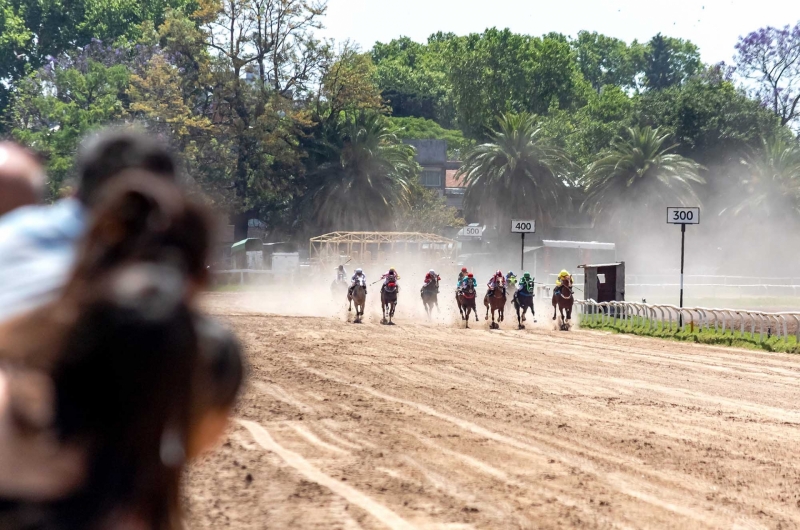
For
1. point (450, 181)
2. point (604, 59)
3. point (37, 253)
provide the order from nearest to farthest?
point (37, 253), point (450, 181), point (604, 59)

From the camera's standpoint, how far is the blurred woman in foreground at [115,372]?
1.73 metres

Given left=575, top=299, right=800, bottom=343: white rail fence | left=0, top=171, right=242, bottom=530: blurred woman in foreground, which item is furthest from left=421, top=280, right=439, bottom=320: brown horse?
left=0, top=171, right=242, bottom=530: blurred woman in foreground

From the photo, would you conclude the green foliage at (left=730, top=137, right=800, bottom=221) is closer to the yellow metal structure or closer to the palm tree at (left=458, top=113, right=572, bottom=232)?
the palm tree at (left=458, top=113, right=572, bottom=232)

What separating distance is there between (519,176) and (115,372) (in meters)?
66.9

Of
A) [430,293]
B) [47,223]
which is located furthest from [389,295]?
[47,223]

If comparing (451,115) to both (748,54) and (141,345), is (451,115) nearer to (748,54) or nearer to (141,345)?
(748,54)

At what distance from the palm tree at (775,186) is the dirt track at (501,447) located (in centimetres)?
4864

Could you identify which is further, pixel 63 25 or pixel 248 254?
pixel 63 25

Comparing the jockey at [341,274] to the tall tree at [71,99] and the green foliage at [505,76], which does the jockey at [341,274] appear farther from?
the green foliage at [505,76]

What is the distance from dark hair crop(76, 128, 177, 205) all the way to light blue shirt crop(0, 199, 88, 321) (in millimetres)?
64

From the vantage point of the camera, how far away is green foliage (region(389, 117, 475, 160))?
3821 inches

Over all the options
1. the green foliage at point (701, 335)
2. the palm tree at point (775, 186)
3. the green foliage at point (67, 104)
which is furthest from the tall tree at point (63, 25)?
the green foliage at point (701, 335)

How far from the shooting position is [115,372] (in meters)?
1.75

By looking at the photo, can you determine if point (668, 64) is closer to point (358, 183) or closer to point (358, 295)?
point (358, 183)
